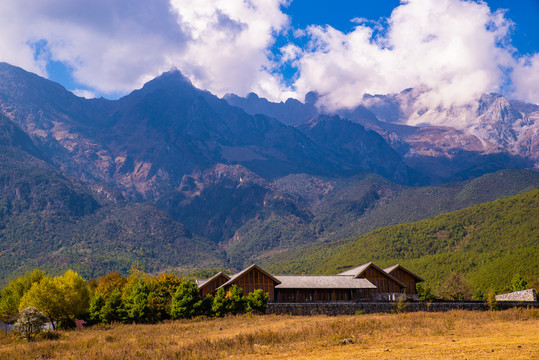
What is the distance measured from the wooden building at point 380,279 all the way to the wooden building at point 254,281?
49.4ft

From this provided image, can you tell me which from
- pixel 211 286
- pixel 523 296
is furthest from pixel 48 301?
pixel 523 296

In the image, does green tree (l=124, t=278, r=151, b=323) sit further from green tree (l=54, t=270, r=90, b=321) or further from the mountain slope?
the mountain slope

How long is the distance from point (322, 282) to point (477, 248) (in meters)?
105

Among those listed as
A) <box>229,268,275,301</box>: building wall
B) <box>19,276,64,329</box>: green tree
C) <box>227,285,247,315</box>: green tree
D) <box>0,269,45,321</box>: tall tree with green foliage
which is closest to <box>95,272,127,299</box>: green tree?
<box>0,269,45,321</box>: tall tree with green foliage

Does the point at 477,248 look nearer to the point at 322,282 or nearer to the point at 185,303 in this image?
the point at 322,282

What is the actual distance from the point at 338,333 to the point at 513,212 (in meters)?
163

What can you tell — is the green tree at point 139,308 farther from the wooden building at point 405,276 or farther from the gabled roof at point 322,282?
the wooden building at point 405,276

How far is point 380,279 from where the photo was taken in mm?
85500

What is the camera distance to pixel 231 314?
209 feet

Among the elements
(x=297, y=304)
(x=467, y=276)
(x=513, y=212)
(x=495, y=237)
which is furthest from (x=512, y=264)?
(x=297, y=304)

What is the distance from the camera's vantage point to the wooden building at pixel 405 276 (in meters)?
87.6

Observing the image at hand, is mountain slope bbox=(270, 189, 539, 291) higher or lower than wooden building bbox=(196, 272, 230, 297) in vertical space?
higher

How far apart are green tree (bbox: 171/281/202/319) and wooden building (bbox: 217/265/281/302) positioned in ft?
47.0

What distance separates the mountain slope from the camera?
123m
